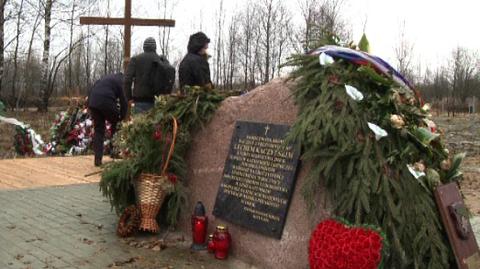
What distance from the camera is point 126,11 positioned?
36.6ft

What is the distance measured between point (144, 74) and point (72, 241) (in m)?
3.45

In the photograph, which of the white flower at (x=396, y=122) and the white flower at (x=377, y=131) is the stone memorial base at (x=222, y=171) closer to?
the white flower at (x=377, y=131)

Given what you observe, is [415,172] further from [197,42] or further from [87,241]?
[197,42]

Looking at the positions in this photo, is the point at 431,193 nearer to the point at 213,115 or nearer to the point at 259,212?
the point at 259,212

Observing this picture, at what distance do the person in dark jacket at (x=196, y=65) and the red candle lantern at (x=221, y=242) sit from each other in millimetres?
2748

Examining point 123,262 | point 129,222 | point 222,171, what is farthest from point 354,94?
point 129,222

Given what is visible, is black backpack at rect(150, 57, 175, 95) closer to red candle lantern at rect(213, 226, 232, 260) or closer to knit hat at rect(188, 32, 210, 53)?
knit hat at rect(188, 32, 210, 53)

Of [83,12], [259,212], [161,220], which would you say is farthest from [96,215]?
[83,12]

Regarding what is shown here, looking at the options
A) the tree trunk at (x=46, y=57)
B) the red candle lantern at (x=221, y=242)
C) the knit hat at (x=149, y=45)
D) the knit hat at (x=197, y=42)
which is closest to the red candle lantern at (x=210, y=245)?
the red candle lantern at (x=221, y=242)

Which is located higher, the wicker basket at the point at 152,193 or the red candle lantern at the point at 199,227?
Answer: the wicker basket at the point at 152,193

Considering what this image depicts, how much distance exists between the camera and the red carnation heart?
362 centimetres

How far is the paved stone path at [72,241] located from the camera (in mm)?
4609

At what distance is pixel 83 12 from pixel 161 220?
27.9 m

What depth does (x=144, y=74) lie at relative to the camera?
8070mm
